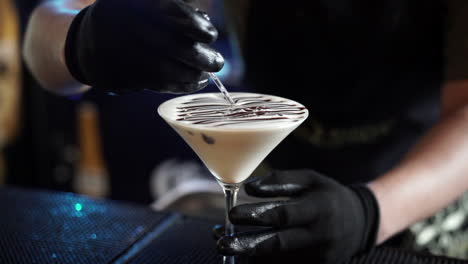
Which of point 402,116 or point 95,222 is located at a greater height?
point 402,116

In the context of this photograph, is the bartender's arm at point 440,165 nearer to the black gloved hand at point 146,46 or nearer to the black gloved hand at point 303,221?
the black gloved hand at point 303,221

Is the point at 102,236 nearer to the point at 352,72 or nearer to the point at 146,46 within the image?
the point at 146,46

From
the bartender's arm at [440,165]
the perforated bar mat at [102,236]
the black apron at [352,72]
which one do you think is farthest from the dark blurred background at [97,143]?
the perforated bar mat at [102,236]

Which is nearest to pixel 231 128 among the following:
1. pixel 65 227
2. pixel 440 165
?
pixel 65 227

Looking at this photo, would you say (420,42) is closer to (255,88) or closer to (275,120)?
(255,88)

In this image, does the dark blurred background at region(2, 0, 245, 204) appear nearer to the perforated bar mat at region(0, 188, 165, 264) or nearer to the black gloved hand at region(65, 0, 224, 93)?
the perforated bar mat at region(0, 188, 165, 264)

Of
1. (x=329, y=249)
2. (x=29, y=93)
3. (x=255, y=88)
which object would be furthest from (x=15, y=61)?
(x=329, y=249)

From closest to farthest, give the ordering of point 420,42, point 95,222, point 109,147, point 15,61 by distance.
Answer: point 95,222
point 420,42
point 15,61
point 109,147
